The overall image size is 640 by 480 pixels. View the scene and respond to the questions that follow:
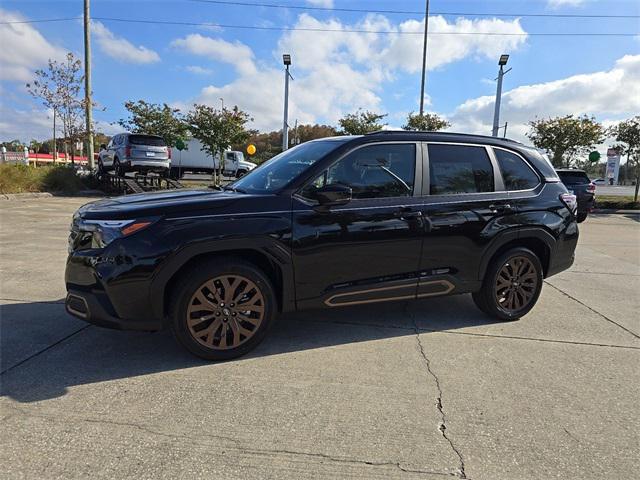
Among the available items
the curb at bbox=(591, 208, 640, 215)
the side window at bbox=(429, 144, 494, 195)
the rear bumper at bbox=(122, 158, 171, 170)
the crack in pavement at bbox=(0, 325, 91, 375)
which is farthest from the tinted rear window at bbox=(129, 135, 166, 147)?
the curb at bbox=(591, 208, 640, 215)

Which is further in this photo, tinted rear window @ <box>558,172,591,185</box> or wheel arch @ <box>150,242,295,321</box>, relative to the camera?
tinted rear window @ <box>558,172,591,185</box>

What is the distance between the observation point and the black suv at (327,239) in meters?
3.31

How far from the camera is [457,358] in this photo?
3783mm

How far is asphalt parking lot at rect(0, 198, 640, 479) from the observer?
242 cm

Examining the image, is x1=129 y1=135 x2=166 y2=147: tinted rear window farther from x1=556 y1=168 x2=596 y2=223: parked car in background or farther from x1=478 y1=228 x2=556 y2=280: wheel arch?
x1=478 y1=228 x2=556 y2=280: wheel arch

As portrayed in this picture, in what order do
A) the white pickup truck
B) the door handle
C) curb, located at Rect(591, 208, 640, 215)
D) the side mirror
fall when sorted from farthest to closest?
the white pickup truck, curb, located at Rect(591, 208, 640, 215), the door handle, the side mirror

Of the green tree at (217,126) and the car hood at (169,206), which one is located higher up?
the green tree at (217,126)

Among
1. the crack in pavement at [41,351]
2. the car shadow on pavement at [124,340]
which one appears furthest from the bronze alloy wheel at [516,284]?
the crack in pavement at [41,351]

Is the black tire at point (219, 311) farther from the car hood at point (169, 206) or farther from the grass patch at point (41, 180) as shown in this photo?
the grass patch at point (41, 180)

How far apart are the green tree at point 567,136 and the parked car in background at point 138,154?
19.1m

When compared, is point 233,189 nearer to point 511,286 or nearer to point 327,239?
point 327,239

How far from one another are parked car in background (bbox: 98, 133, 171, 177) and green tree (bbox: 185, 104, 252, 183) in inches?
185

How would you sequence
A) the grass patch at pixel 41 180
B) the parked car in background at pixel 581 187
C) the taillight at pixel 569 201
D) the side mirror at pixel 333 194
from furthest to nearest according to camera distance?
the grass patch at pixel 41 180 → the parked car in background at pixel 581 187 → the taillight at pixel 569 201 → the side mirror at pixel 333 194

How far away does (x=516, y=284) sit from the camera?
4.68 meters
